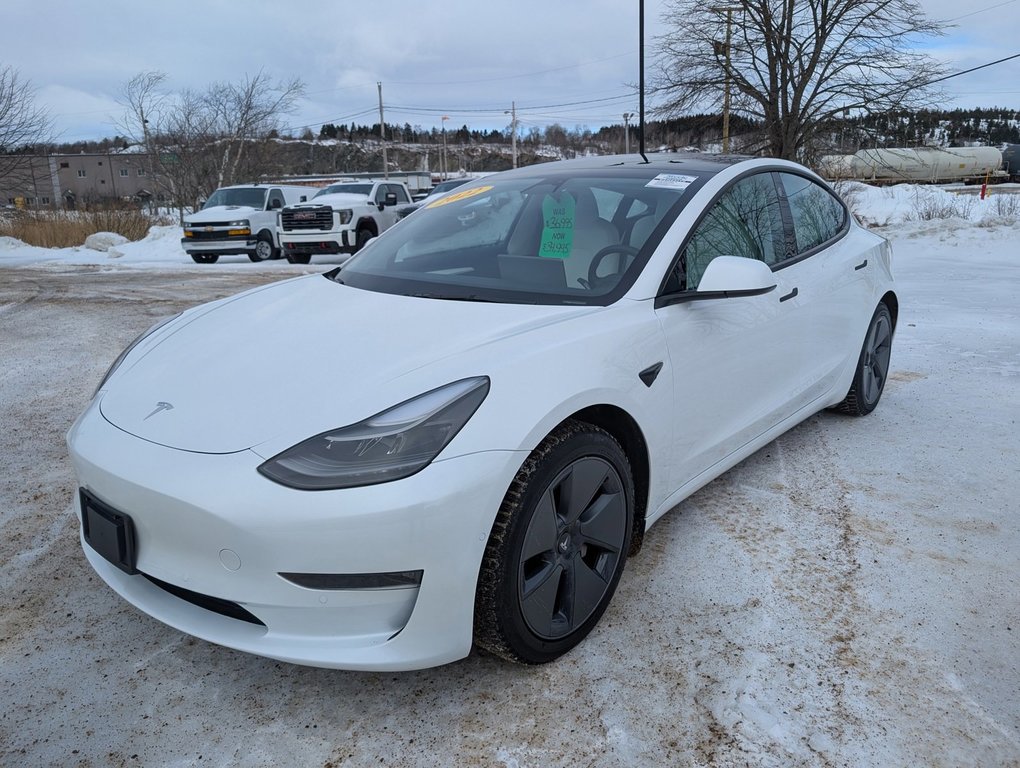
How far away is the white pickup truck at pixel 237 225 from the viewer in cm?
1633

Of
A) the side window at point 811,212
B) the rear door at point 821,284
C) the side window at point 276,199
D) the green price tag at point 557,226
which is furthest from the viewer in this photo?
the side window at point 276,199

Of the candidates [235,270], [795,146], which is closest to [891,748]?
[235,270]

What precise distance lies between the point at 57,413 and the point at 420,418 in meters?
3.85

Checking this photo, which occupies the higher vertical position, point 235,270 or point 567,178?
point 567,178

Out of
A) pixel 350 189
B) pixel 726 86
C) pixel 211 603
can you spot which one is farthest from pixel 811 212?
pixel 726 86

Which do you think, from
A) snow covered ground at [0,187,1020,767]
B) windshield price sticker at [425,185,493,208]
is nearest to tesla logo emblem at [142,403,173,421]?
snow covered ground at [0,187,1020,767]

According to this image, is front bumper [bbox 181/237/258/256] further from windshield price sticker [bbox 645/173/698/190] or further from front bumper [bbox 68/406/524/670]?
front bumper [bbox 68/406/524/670]

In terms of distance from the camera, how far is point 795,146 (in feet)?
64.1

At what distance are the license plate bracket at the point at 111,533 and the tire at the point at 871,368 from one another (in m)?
3.74

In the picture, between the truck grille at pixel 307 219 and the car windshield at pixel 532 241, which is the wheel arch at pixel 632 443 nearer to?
the car windshield at pixel 532 241

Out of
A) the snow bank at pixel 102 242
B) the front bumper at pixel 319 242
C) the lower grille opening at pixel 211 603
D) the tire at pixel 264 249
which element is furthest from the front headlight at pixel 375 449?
the snow bank at pixel 102 242

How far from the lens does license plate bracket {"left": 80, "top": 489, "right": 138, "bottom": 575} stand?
208 centimetres

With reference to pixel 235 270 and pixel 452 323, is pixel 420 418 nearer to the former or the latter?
pixel 452 323

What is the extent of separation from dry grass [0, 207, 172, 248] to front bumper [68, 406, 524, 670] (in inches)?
915
